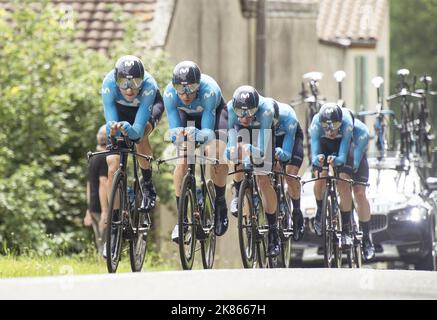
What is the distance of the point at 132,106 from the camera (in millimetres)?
11992

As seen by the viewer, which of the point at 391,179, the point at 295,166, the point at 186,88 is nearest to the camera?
the point at 186,88

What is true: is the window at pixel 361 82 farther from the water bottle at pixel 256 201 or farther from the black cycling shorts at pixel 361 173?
the water bottle at pixel 256 201

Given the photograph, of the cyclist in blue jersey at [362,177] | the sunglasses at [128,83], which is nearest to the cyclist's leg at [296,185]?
the cyclist in blue jersey at [362,177]

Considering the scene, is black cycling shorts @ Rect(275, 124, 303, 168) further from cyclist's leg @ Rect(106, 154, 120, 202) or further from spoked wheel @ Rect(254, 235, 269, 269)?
cyclist's leg @ Rect(106, 154, 120, 202)

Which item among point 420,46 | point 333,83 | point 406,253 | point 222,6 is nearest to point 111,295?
point 406,253

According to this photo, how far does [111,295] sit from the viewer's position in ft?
17.5

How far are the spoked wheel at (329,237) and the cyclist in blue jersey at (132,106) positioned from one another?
2659 millimetres

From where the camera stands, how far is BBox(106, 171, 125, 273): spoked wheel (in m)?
11.3

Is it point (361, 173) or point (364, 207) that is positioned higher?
point (361, 173)

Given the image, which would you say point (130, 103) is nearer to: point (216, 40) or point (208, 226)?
point (208, 226)

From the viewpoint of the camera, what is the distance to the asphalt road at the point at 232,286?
17.7 ft

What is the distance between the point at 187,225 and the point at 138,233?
433mm

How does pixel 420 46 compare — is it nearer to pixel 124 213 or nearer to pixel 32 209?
pixel 32 209

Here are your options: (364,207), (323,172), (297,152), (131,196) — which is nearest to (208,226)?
(131,196)
